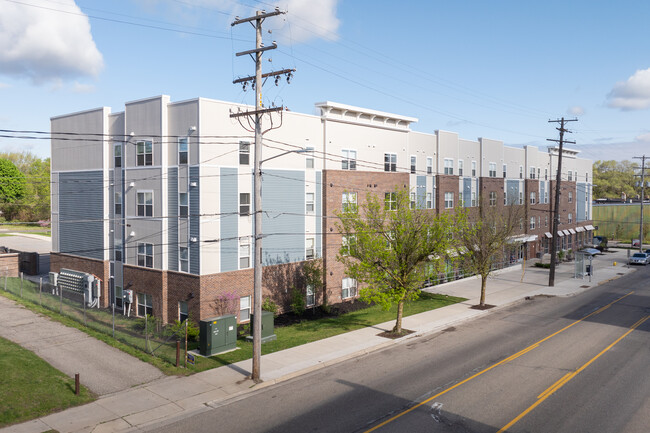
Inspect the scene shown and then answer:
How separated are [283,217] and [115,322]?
36.2ft

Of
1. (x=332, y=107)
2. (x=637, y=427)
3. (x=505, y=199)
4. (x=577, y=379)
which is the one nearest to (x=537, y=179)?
(x=505, y=199)

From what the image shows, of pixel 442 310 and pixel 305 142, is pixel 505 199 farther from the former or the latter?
pixel 305 142

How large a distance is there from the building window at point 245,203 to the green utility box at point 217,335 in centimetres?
768

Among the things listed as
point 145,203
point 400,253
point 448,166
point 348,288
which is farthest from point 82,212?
point 448,166

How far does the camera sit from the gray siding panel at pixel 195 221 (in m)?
26.5

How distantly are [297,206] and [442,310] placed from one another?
1137cm

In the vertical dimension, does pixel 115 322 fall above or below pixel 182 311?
below

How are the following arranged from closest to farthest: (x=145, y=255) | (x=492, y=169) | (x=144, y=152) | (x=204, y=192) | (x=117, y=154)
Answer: (x=204, y=192) → (x=144, y=152) → (x=145, y=255) → (x=117, y=154) → (x=492, y=169)

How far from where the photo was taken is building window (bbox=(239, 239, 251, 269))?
28.1 meters

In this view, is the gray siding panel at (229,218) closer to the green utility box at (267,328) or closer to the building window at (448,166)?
the green utility box at (267,328)

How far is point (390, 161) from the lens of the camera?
38656 millimetres

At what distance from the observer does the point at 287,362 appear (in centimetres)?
2078

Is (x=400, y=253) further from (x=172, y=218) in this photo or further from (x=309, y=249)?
(x=172, y=218)

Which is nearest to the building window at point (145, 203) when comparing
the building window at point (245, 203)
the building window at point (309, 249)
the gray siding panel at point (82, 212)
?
the gray siding panel at point (82, 212)
